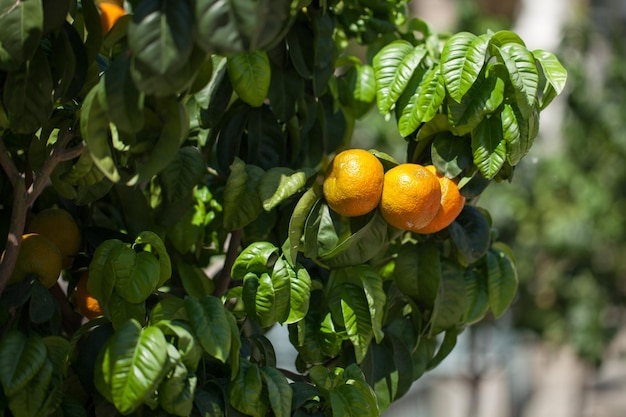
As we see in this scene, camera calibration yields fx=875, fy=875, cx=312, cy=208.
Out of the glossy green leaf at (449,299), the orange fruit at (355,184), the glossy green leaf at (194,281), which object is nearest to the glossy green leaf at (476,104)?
the orange fruit at (355,184)

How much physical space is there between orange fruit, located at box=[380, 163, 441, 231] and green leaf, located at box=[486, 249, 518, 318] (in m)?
0.22

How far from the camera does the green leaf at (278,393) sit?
0.97 meters

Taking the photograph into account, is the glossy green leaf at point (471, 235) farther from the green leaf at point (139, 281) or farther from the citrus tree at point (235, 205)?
the green leaf at point (139, 281)

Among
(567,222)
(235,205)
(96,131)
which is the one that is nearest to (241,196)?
(235,205)

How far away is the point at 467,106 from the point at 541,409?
14.5 ft

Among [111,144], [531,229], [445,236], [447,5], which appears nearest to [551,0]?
[447,5]

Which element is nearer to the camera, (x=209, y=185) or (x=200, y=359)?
(x=200, y=359)

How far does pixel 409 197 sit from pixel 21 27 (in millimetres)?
475

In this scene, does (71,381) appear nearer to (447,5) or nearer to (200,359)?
(200,359)

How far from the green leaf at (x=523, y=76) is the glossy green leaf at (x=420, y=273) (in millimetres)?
259

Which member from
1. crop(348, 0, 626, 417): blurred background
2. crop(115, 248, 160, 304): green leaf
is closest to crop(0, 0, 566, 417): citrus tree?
crop(115, 248, 160, 304): green leaf

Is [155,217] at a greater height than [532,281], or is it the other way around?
[155,217]

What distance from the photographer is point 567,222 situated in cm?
439

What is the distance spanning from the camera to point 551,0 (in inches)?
208
